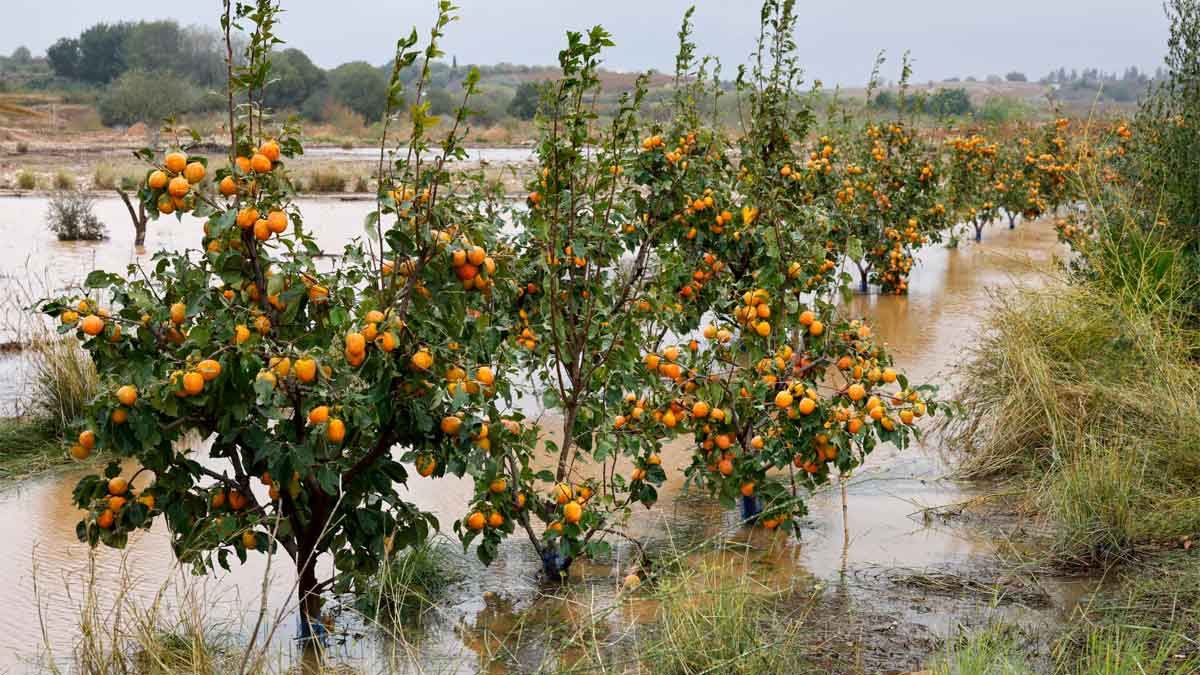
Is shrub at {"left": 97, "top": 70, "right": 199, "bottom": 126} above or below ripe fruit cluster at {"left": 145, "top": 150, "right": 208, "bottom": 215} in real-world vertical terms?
below

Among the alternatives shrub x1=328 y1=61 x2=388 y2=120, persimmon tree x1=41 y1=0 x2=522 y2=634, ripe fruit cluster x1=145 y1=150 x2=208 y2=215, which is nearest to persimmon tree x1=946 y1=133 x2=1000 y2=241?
persimmon tree x1=41 y1=0 x2=522 y2=634

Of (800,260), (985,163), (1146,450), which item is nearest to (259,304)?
(800,260)

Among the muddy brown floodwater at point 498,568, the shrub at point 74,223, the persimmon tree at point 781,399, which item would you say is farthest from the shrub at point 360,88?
the persimmon tree at point 781,399

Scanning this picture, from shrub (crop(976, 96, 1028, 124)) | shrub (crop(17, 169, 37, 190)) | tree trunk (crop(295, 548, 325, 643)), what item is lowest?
shrub (crop(17, 169, 37, 190))

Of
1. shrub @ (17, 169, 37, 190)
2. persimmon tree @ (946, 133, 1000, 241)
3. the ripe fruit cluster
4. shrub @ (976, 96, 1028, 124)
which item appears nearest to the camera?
the ripe fruit cluster

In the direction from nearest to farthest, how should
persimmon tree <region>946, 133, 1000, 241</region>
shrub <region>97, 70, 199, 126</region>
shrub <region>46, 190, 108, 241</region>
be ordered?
persimmon tree <region>946, 133, 1000, 241</region>, shrub <region>46, 190, 108, 241</region>, shrub <region>97, 70, 199, 126</region>

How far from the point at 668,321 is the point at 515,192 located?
791 inches

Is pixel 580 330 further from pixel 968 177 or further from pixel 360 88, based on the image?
pixel 360 88

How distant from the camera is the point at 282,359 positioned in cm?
327

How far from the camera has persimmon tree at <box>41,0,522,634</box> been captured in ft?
11.1

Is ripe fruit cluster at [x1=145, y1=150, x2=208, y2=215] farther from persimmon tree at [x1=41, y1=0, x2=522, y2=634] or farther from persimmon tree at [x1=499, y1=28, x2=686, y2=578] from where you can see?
persimmon tree at [x1=499, y1=28, x2=686, y2=578]

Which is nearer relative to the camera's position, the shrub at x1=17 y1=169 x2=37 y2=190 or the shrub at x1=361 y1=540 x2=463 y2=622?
the shrub at x1=361 y1=540 x2=463 y2=622

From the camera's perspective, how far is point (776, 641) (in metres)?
3.46

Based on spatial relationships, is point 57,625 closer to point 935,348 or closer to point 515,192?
point 935,348
